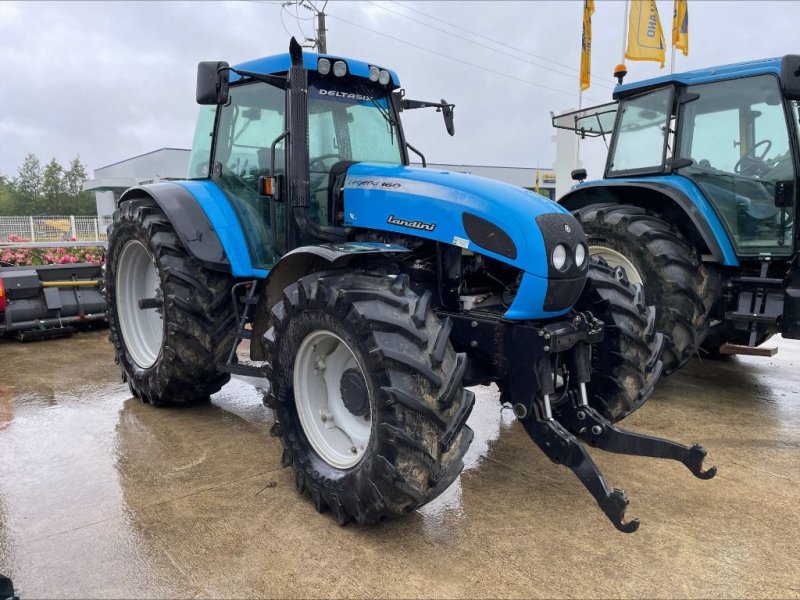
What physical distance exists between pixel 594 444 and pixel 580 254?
2.98 ft

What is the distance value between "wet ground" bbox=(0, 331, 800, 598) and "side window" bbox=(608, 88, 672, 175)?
7.32ft

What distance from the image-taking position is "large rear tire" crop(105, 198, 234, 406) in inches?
160

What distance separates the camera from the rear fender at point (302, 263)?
2967 mm

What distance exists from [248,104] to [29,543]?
2843 millimetres

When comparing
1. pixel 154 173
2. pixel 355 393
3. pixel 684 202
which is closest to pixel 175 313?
pixel 355 393

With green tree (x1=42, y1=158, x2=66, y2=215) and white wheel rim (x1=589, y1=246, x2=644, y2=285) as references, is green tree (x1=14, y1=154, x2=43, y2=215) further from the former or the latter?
white wheel rim (x1=589, y1=246, x2=644, y2=285)

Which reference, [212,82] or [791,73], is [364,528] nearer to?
[212,82]

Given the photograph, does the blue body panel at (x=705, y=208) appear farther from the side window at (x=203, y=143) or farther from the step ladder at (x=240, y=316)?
the side window at (x=203, y=143)

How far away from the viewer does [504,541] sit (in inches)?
107

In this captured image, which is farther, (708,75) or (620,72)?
(620,72)

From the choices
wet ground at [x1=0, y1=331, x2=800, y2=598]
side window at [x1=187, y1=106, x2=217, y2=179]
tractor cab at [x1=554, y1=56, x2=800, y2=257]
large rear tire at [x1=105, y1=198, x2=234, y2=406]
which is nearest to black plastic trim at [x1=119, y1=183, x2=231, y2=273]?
large rear tire at [x1=105, y1=198, x2=234, y2=406]

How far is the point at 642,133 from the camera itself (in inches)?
212

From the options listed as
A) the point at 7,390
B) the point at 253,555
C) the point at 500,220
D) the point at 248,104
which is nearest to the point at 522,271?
the point at 500,220

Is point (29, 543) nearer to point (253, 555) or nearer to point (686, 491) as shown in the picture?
point (253, 555)
